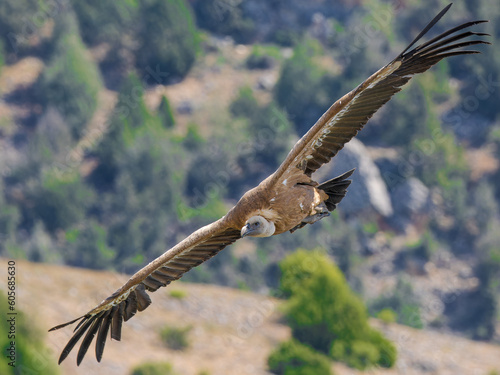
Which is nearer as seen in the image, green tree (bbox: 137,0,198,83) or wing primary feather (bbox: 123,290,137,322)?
wing primary feather (bbox: 123,290,137,322)

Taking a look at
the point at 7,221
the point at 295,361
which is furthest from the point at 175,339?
the point at 7,221

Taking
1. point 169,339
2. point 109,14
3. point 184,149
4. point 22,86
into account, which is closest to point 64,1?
point 109,14

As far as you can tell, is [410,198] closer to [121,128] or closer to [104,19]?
[121,128]

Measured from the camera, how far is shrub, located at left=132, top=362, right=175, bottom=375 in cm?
3612

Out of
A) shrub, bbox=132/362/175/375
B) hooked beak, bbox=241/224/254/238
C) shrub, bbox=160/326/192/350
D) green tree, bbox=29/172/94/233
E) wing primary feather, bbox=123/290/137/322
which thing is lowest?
wing primary feather, bbox=123/290/137/322

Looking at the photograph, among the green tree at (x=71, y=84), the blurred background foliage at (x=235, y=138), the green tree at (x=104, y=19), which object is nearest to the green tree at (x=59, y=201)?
the blurred background foliage at (x=235, y=138)

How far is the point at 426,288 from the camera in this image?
231 ft

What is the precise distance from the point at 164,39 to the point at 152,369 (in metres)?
63.7

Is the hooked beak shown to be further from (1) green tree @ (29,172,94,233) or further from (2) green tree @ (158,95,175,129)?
(2) green tree @ (158,95,175,129)

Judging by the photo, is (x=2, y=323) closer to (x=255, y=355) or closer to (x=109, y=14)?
(x=255, y=355)

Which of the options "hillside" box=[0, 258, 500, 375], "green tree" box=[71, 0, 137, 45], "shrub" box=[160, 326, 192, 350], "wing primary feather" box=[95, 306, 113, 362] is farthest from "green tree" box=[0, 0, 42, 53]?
"wing primary feather" box=[95, 306, 113, 362]

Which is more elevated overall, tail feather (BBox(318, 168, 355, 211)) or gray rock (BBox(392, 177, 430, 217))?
gray rock (BBox(392, 177, 430, 217))

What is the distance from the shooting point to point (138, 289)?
45.8ft

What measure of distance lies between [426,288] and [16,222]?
98.0 feet
